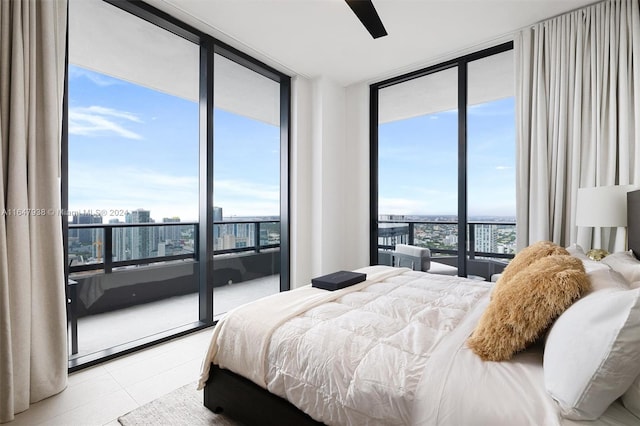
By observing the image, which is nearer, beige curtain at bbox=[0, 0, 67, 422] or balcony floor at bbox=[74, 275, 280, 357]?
beige curtain at bbox=[0, 0, 67, 422]

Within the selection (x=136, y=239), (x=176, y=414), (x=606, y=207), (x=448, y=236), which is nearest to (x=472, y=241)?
(x=448, y=236)

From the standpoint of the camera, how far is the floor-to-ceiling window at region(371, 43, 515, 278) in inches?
137

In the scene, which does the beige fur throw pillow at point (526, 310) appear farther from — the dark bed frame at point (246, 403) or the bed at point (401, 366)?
the dark bed frame at point (246, 403)

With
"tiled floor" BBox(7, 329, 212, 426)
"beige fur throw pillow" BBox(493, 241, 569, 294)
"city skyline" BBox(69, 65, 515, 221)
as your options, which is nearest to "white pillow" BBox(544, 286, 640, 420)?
"beige fur throw pillow" BBox(493, 241, 569, 294)

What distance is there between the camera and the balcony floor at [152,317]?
2971 mm


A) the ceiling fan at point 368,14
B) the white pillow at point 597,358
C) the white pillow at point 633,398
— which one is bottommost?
the white pillow at point 633,398

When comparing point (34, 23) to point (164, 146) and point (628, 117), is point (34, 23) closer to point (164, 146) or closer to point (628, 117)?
point (164, 146)

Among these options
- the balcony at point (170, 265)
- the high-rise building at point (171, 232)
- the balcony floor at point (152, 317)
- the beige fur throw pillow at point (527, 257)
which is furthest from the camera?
the high-rise building at point (171, 232)

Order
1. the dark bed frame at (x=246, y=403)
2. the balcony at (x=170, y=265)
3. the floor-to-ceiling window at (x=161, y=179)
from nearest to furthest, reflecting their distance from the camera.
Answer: the dark bed frame at (x=246, y=403) < the floor-to-ceiling window at (x=161, y=179) < the balcony at (x=170, y=265)

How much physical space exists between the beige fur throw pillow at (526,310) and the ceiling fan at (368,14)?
1788 mm

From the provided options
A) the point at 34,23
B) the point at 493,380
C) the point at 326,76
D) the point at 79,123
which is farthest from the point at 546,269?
the point at 79,123

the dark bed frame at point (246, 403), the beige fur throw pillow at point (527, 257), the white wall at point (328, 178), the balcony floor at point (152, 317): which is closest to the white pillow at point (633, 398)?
the beige fur throw pillow at point (527, 257)

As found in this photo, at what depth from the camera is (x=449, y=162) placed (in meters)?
3.76

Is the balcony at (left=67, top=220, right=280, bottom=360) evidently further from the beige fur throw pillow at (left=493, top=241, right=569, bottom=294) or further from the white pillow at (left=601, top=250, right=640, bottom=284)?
the white pillow at (left=601, top=250, right=640, bottom=284)
